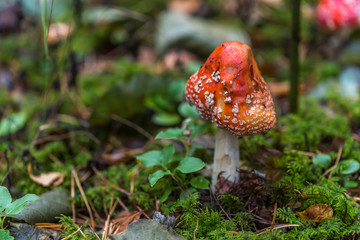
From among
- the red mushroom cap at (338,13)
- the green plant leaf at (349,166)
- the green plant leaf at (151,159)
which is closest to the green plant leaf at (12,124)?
the green plant leaf at (151,159)

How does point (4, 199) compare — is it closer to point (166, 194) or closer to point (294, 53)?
point (166, 194)

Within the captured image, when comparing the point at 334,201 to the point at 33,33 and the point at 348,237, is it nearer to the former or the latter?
the point at 348,237

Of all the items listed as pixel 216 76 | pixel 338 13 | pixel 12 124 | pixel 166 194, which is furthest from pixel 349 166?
pixel 338 13

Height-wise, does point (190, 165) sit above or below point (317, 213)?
above

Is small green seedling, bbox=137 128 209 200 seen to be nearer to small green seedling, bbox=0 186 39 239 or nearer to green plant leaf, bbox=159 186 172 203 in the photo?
green plant leaf, bbox=159 186 172 203

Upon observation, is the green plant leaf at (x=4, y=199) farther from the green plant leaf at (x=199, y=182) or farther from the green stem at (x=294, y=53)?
the green stem at (x=294, y=53)

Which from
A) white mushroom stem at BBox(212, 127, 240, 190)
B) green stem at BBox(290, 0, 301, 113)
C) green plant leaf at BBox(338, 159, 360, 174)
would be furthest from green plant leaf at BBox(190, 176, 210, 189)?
green stem at BBox(290, 0, 301, 113)
